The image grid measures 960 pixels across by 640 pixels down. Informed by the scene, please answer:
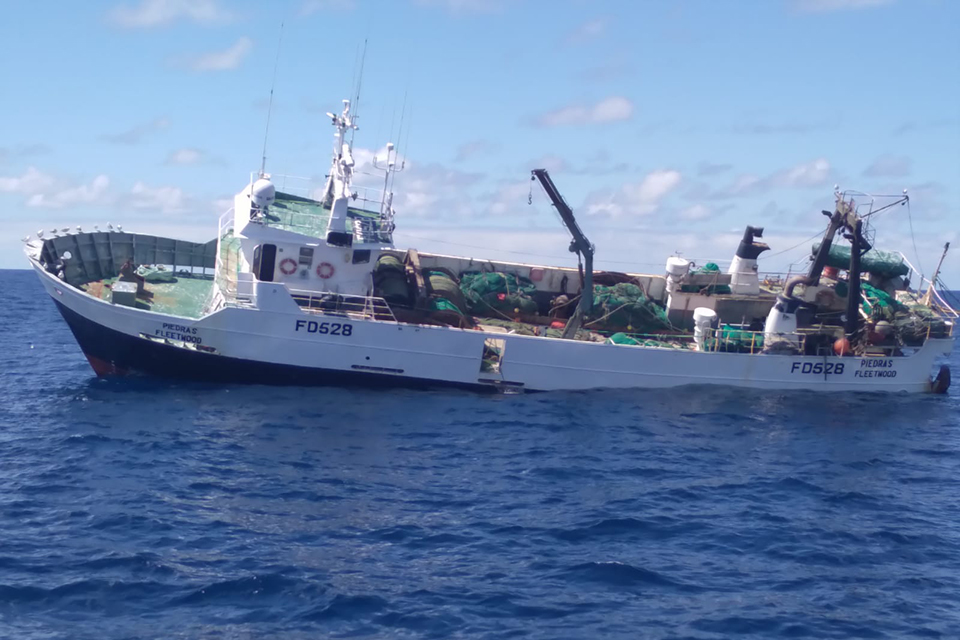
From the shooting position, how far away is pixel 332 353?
73.2ft

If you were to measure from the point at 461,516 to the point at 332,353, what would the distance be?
912 centimetres

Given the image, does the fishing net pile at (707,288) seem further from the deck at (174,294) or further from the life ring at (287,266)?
the deck at (174,294)

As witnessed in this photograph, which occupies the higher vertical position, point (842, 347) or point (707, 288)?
point (707, 288)

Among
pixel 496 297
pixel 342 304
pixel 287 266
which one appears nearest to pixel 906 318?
pixel 496 297

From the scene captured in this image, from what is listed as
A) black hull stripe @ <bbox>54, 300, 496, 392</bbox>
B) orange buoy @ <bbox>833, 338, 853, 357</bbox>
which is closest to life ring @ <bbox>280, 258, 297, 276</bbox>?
black hull stripe @ <bbox>54, 300, 496, 392</bbox>

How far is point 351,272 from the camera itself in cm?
2369

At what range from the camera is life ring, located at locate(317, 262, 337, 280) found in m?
23.4

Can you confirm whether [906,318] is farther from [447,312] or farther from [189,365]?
[189,365]

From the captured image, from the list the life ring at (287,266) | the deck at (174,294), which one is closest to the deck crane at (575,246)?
the life ring at (287,266)

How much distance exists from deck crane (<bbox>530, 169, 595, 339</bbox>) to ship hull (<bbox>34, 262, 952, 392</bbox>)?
45.5 inches

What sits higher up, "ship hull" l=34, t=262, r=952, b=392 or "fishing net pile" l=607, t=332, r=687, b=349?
"fishing net pile" l=607, t=332, r=687, b=349

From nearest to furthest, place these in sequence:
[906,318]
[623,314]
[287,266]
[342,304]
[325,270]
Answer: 1. [342,304]
2. [287,266]
3. [325,270]
4. [906,318]
5. [623,314]

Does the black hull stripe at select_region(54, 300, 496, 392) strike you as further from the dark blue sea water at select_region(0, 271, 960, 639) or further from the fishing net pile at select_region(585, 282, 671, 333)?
the fishing net pile at select_region(585, 282, 671, 333)

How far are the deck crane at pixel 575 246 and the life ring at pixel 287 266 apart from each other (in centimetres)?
707
